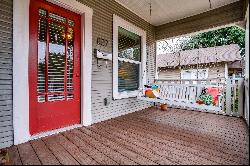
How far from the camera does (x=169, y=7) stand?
468 cm

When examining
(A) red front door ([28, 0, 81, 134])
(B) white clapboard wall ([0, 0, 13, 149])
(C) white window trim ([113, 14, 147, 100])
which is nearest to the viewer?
(B) white clapboard wall ([0, 0, 13, 149])

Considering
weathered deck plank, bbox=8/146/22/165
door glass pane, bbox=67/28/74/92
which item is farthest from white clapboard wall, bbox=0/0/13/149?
door glass pane, bbox=67/28/74/92

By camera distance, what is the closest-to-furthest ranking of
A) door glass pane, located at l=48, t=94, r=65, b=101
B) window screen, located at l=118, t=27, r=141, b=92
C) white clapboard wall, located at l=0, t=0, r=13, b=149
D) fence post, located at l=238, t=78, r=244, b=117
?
white clapboard wall, located at l=0, t=0, r=13, b=149 → door glass pane, located at l=48, t=94, r=65, b=101 → fence post, located at l=238, t=78, r=244, b=117 → window screen, located at l=118, t=27, r=141, b=92

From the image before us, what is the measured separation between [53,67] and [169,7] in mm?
3657

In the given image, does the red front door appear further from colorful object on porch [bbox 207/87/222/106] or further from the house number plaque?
colorful object on porch [bbox 207/87/222/106]

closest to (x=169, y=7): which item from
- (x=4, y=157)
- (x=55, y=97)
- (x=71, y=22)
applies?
(x=71, y=22)

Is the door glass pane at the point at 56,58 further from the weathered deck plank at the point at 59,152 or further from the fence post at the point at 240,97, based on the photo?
the fence post at the point at 240,97

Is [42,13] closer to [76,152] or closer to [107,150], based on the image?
[76,152]

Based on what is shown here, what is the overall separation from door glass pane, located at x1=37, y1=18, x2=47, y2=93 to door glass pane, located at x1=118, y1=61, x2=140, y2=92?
2.11 meters

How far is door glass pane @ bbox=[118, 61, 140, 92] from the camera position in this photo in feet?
14.8

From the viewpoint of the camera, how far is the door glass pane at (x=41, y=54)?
2.71 m

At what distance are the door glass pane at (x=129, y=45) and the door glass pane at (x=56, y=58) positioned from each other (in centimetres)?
177

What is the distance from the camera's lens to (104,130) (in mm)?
3088

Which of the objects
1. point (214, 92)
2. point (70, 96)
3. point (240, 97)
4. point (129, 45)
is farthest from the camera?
point (214, 92)
